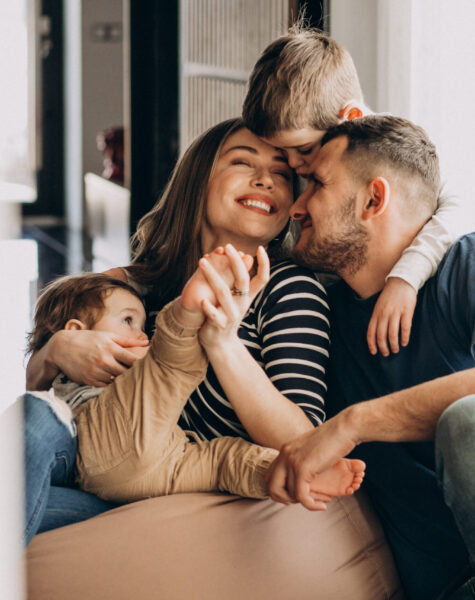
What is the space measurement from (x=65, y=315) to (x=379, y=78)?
1083 mm

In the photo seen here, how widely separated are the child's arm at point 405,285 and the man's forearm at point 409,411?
186 millimetres

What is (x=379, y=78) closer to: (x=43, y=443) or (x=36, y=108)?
(x=43, y=443)

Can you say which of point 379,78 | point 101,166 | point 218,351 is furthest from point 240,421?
point 101,166

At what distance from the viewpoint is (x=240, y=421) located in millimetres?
1545

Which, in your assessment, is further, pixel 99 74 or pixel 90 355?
pixel 99 74

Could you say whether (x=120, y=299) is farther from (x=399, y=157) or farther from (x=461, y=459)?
(x=461, y=459)

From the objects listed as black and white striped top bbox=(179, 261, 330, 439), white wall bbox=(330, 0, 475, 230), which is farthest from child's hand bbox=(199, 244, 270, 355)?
white wall bbox=(330, 0, 475, 230)

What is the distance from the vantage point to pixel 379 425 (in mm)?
1252

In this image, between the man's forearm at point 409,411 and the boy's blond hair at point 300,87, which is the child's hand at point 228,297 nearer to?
the man's forearm at point 409,411

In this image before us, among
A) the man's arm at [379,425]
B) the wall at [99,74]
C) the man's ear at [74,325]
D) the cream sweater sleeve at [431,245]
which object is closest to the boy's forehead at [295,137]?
the cream sweater sleeve at [431,245]

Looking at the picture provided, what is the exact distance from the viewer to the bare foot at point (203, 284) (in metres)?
1.31

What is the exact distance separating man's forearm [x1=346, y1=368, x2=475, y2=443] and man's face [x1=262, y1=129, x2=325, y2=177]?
0.63 m

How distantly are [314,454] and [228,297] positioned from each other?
29 cm

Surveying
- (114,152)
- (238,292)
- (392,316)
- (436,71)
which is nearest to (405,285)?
(392,316)
